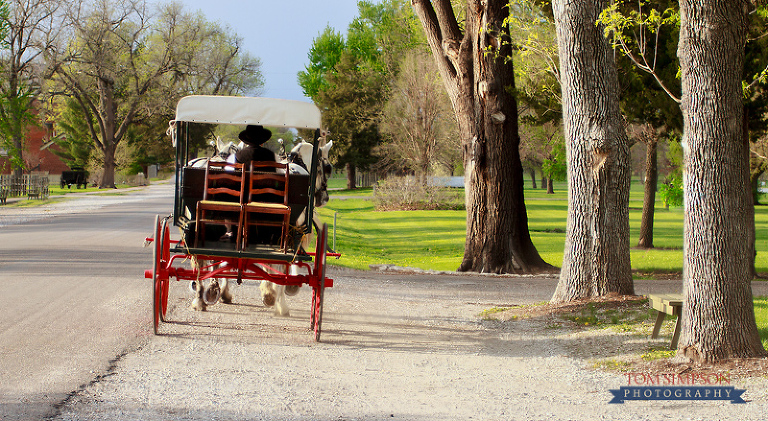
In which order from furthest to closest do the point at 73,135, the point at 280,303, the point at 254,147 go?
the point at 73,135, the point at 280,303, the point at 254,147

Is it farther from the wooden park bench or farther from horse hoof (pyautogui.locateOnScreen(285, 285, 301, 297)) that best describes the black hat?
the wooden park bench

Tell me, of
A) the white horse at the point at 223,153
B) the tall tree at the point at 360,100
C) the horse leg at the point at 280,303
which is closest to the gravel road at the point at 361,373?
the horse leg at the point at 280,303

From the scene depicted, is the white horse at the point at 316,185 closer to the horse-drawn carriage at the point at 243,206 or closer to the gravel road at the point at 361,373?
the gravel road at the point at 361,373

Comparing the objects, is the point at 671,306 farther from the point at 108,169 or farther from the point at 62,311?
the point at 108,169

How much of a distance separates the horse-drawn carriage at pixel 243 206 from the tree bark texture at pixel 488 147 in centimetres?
933

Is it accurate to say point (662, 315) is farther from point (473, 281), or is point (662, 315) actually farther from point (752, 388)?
point (473, 281)

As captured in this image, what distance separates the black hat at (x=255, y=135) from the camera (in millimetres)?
8648

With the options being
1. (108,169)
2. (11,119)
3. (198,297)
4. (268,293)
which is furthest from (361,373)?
(108,169)

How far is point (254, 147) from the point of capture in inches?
342

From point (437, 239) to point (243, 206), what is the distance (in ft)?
69.0

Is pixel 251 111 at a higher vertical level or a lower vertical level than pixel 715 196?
higher

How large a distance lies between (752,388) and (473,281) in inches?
340

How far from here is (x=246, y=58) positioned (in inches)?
2945

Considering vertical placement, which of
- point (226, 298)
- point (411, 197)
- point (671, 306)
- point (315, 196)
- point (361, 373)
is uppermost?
point (315, 196)
